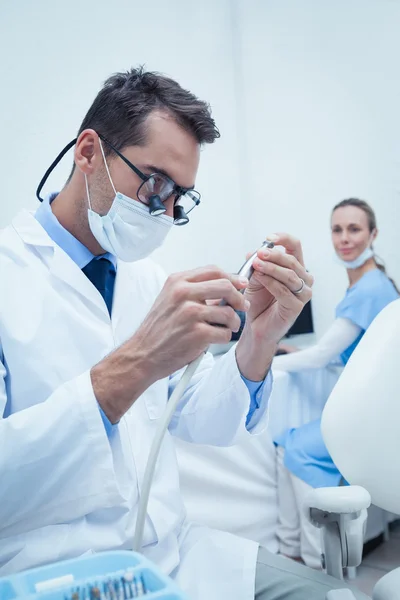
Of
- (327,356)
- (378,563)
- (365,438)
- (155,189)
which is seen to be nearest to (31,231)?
(155,189)

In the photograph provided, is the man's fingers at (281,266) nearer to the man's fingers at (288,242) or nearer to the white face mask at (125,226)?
the man's fingers at (288,242)

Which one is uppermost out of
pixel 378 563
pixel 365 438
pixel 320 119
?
pixel 320 119

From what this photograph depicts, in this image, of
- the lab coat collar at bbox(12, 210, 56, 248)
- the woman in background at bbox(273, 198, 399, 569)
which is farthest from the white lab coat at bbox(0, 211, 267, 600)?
the woman in background at bbox(273, 198, 399, 569)

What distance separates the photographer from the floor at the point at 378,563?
197 cm

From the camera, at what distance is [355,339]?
240 centimetres

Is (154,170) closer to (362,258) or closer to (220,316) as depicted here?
(220,316)

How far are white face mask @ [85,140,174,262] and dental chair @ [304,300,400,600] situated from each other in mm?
486

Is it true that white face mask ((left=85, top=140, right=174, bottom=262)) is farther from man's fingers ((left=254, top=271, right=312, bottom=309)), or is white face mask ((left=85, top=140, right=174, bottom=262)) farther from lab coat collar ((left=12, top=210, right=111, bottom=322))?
man's fingers ((left=254, top=271, right=312, bottom=309))

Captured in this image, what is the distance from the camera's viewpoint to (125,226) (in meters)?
1.04

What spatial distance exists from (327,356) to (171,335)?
1816 millimetres

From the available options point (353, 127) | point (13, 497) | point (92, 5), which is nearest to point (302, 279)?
point (13, 497)

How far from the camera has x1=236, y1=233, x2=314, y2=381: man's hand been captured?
33.7 inches

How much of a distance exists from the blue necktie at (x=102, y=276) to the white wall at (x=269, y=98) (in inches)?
49.4

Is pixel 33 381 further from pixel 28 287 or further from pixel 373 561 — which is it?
pixel 373 561
